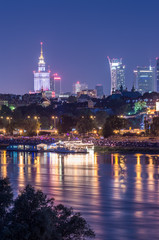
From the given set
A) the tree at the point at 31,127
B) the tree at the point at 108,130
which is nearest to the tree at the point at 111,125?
the tree at the point at 108,130

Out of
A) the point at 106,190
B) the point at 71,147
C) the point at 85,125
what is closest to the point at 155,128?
the point at 85,125

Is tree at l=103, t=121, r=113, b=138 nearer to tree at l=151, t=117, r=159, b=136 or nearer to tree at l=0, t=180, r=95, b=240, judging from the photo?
tree at l=151, t=117, r=159, b=136

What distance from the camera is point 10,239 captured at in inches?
366

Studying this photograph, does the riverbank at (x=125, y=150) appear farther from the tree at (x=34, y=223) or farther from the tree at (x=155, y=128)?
the tree at (x=34, y=223)

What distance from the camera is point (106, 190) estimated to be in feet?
82.4

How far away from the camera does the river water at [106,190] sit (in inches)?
685

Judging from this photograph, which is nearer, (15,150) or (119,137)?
(15,150)

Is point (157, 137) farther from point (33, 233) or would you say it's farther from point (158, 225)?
point (33, 233)

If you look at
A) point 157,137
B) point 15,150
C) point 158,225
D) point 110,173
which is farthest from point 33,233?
point 157,137

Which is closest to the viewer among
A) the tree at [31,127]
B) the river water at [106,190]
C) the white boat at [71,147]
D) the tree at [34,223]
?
the tree at [34,223]

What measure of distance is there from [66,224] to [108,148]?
4476 cm

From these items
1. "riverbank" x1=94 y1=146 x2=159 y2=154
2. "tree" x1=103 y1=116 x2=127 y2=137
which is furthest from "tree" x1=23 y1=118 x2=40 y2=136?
"riverbank" x1=94 y1=146 x2=159 y2=154

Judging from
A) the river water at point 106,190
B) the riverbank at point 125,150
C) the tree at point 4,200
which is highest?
the riverbank at point 125,150

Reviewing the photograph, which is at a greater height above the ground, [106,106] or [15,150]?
[106,106]
